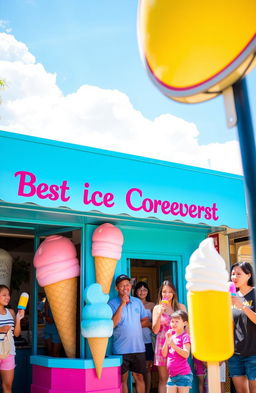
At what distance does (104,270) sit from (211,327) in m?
4.36

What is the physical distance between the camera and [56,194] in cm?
462

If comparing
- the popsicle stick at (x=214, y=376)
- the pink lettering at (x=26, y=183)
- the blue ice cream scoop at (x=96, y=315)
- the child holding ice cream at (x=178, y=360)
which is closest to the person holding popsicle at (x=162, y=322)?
the child holding ice cream at (x=178, y=360)

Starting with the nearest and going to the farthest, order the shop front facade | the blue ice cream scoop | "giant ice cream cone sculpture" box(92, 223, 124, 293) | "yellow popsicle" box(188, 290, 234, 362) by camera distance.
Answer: "yellow popsicle" box(188, 290, 234, 362), the shop front facade, the blue ice cream scoop, "giant ice cream cone sculpture" box(92, 223, 124, 293)

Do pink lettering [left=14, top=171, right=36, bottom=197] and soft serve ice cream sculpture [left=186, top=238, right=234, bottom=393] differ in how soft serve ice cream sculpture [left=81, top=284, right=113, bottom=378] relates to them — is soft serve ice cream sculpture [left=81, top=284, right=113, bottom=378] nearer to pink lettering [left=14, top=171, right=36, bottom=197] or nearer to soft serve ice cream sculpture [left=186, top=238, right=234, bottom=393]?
pink lettering [left=14, top=171, right=36, bottom=197]

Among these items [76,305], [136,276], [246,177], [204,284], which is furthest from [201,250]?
[136,276]

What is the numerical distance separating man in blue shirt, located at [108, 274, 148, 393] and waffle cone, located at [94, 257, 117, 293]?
0.60 ft

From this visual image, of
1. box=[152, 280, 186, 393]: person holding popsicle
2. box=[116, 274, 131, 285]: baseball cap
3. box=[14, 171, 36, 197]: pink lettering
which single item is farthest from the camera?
box=[116, 274, 131, 285]: baseball cap

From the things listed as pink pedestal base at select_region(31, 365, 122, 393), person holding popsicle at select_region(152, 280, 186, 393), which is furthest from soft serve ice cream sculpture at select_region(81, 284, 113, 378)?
person holding popsicle at select_region(152, 280, 186, 393)

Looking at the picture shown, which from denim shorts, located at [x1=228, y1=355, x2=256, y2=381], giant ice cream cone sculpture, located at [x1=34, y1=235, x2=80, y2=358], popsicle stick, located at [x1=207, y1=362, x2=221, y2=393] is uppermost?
giant ice cream cone sculpture, located at [x1=34, y1=235, x2=80, y2=358]

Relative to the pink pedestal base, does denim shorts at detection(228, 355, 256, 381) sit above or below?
above

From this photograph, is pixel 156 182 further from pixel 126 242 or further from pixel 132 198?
pixel 126 242

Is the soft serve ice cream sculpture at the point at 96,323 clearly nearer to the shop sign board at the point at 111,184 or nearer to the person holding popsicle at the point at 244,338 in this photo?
the shop sign board at the point at 111,184

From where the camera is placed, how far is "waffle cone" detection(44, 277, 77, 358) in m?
5.31

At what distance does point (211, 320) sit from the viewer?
1.28 meters
